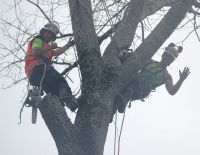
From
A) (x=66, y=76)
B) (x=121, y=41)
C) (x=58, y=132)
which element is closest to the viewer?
(x=58, y=132)

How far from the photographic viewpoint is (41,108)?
3.49 meters

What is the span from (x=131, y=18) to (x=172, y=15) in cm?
49

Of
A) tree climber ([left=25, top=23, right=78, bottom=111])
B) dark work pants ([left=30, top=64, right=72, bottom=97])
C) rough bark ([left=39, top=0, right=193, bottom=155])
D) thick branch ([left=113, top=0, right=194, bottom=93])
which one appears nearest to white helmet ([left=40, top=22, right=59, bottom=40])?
tree climber ([left=25, top=23, right=78, bottom=111])

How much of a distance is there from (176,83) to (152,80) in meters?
0.30

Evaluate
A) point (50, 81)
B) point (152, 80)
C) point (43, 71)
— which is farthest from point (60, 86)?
point (152, 80)

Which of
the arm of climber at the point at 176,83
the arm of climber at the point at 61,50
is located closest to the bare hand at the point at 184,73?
the arm of climber at the point at 176,83

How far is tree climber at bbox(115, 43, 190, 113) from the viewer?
4.16m

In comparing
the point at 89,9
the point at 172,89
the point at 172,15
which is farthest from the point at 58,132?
the point at 172,89

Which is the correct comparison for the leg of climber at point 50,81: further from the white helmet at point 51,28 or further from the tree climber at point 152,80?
the tree climber at point 152,80

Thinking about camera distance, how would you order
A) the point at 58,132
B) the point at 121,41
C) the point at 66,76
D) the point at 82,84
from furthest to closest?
the point at 66,76 < the point at 121,41 < the point at 82,84 < the point at 58,132

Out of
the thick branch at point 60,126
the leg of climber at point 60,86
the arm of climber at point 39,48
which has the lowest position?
the thick branch at point 60,126

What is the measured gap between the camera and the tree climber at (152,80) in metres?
4.16

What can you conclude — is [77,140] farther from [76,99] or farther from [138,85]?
[138,85]

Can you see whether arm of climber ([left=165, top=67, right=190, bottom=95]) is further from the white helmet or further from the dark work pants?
the white helmet
